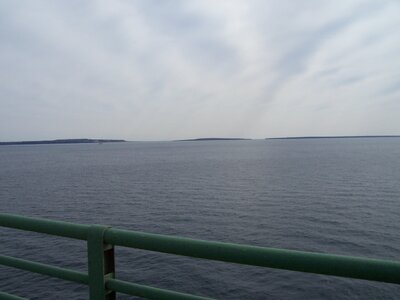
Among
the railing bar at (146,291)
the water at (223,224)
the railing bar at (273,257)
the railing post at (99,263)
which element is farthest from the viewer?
the water at (223,224)

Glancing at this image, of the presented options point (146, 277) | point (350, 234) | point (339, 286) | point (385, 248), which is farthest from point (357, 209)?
point (146, 277)

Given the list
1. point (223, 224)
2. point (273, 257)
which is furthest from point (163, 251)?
point (223, 224)

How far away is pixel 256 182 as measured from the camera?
51.7 m

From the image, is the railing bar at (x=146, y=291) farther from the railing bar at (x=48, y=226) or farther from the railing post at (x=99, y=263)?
the railing bar at (x=48, y=226)

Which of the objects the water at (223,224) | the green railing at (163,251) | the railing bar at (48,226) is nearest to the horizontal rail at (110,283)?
the green railing at (163,251)

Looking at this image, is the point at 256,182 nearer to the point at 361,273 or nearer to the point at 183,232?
the point at 183,232

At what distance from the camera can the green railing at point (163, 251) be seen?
71.1 inches

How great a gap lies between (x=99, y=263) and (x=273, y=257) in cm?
120

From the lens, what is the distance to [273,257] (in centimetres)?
195

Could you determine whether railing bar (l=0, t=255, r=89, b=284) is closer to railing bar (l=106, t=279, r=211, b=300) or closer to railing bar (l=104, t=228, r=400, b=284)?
railing bar (l=106, t=279, r=211, b=300)

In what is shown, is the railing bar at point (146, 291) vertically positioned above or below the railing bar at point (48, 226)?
below


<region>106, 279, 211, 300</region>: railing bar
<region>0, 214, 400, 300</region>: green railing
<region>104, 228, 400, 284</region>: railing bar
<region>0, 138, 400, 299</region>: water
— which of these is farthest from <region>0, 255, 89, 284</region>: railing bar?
<region>0, 138, 400, 299</region>: water

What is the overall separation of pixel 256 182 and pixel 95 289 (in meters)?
50.1

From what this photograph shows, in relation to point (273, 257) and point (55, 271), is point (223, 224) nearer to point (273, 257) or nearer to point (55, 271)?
point (55, 271)
